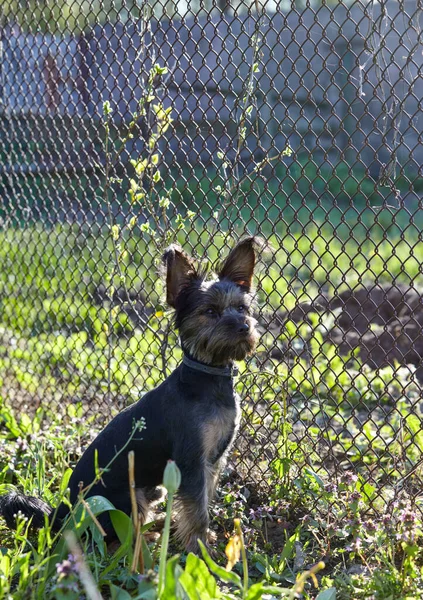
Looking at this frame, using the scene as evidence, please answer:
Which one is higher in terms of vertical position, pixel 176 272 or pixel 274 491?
pixel 176 272

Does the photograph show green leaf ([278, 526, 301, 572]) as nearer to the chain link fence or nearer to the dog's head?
the chain link fence

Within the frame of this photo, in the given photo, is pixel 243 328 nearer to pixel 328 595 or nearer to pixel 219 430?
pixel 219 430

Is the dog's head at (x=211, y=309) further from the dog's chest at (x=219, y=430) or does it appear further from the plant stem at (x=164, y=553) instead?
the plant stem at (x=164, y=553)

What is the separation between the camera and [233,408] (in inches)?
131

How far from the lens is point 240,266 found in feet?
11.4

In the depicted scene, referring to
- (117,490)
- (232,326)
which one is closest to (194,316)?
(232,326)

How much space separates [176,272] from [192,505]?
103 cm

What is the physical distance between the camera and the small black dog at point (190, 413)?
3238mm

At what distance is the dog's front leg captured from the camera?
3.24 metres

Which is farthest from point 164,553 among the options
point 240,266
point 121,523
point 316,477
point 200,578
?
point 240,266

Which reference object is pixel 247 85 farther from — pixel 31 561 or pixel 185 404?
pixel 31 561

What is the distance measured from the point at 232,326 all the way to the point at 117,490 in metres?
0.95

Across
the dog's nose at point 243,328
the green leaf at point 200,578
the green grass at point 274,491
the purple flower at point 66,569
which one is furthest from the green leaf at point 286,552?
the purple flower at point 66,569

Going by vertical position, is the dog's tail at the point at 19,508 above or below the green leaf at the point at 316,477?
below
